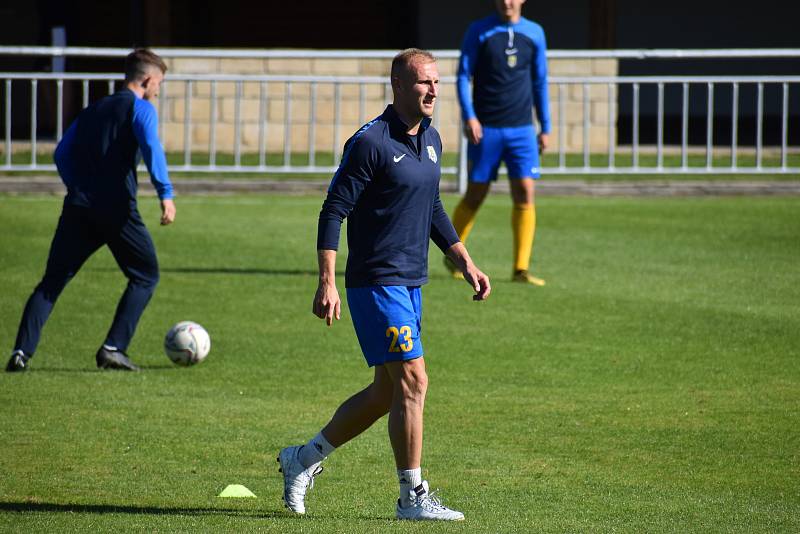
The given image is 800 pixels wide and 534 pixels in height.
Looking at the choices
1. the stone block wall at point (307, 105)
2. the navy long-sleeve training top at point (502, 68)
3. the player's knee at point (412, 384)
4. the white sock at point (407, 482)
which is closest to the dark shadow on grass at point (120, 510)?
the white sock at point (407, 482)

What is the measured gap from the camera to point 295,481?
19.1 feet

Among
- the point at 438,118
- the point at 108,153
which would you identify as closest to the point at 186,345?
the point at 108,153

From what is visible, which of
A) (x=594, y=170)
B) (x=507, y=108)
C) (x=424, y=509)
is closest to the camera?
(x=424, y=509)

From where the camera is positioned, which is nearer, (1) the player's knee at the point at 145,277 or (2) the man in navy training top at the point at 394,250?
(2) the man in navy training top at the point at 394,250

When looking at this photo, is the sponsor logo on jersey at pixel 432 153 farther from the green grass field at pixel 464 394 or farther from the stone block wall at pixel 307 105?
the stone block wall at pixel 307 105

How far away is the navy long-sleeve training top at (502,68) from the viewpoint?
11859 mm

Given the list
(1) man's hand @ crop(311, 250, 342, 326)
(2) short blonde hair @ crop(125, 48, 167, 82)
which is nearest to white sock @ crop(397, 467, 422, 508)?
(1) man's hand @ crop(311, 250, 342, 326)

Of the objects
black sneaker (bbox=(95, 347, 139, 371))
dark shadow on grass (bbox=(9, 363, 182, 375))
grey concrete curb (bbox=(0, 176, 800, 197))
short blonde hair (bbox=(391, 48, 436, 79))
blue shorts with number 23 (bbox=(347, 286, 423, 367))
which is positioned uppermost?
short blonde hair (bbox=(391, 48, 436, 79))

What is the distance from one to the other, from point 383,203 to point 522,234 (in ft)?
20.3

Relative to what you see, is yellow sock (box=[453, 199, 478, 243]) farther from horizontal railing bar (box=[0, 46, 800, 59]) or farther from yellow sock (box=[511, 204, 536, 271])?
horizontal railing bar (box=[0, 46, 800, 59])

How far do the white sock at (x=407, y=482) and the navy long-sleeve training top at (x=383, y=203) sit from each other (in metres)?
0.72

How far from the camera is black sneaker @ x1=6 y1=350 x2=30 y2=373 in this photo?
862 centimetres

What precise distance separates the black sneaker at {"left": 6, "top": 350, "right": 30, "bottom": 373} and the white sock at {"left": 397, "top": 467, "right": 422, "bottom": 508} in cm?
379

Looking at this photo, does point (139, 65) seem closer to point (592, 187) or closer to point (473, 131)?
point (473, 131)
